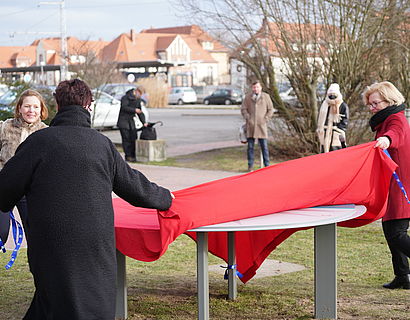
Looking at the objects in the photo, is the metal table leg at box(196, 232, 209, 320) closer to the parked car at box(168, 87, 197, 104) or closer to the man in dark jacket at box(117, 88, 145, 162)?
the man in dark jacket at box(117, 88, 145, 162)

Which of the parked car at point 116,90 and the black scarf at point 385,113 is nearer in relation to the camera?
the black scarf at point 385,113

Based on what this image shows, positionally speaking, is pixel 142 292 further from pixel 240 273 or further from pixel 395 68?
pixel 395 68

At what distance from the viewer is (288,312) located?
624 centimetres

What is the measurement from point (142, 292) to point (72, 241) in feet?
9.56

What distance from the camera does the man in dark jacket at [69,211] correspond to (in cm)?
423

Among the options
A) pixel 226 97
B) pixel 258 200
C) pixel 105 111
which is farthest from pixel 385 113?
pixel 226 97

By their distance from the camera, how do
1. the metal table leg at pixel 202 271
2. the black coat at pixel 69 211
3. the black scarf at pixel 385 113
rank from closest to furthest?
the black coat at pixel 69 211 → the metal table leg at pixel 202 271 → the black scarf at pixel 385 113

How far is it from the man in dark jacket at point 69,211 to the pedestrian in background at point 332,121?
9439 millimetres

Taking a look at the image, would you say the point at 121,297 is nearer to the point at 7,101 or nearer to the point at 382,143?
the point at 382,143

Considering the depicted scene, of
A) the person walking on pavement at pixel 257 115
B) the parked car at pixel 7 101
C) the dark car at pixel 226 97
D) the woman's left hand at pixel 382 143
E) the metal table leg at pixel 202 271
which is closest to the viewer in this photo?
the metal table leg at pixel 202 271

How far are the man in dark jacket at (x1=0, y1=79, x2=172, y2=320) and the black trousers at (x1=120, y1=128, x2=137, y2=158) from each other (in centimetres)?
1396

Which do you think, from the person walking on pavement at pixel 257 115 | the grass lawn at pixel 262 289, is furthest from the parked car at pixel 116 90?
the grass lawn at pixel 262 289

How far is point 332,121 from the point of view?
13492 mm

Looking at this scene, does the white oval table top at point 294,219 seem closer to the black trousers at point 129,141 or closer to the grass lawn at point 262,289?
the grass lawn at point 262,289
